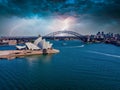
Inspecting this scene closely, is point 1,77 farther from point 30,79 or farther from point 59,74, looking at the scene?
point 59,74

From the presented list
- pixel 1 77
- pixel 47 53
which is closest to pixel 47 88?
pixel 1 77

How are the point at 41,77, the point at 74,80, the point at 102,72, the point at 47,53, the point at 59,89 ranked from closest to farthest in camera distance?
the point at 59,89 → the point at 74,80 → the point at 41,77 → the point at 102,72 → the point at 47,53

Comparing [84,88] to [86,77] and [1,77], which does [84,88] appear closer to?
[86,77]

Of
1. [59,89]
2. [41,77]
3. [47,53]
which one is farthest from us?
[47,53]

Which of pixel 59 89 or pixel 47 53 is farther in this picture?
pixel 47 53

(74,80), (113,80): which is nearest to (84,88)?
(74,80)

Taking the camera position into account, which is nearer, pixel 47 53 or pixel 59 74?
pixel 59 74

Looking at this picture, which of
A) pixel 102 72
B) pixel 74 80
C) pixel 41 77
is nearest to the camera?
pixel 74 80

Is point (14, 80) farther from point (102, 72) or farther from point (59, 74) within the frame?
point (102, 72)
